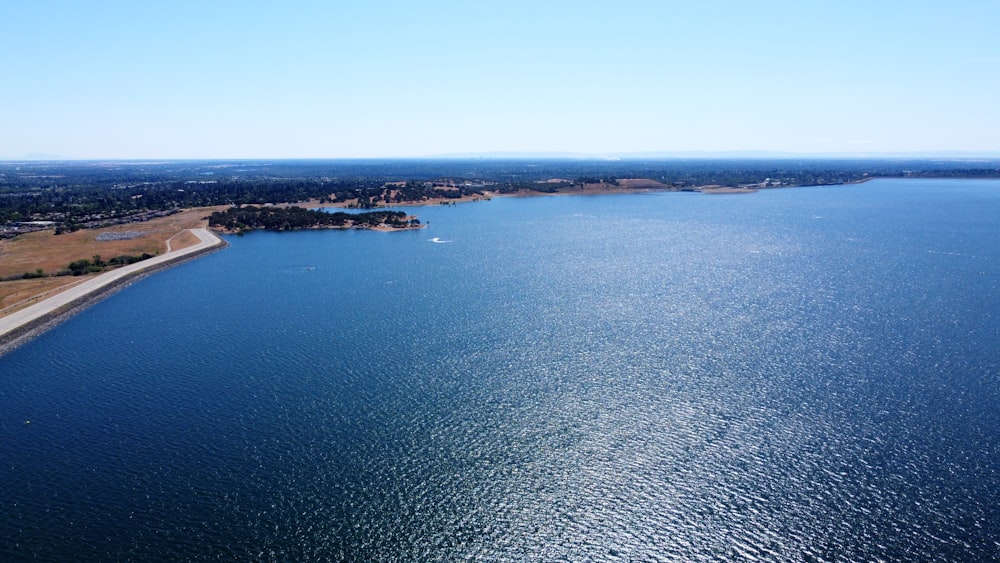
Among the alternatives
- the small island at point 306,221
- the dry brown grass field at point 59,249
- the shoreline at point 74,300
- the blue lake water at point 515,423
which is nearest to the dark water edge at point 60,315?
the shoreline at point 74,300

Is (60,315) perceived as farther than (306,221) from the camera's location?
No

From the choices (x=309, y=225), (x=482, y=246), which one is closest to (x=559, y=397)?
(x=482, y=246)

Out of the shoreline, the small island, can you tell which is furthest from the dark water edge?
the small island

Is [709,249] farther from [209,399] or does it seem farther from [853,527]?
[209,399]

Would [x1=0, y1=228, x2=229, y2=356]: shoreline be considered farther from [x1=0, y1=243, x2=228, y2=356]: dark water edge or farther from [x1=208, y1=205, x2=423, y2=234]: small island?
[x1=208, y1=205, x2=423, y2=234]: small island

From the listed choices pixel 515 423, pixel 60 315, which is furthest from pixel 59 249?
pixel 515 423

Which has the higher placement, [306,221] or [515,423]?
[306,221]

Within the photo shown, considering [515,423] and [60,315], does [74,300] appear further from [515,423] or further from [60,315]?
[515,423]
